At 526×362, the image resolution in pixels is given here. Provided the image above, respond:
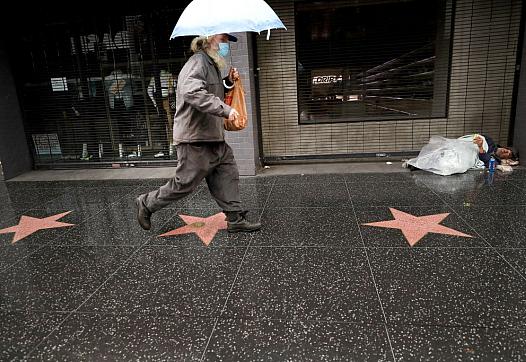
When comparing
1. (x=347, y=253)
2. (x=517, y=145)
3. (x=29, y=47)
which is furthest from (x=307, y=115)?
(x=29, y=47)

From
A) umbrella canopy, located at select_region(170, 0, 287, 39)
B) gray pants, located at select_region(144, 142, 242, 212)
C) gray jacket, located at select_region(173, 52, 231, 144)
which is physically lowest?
gray pants, located at select_region(144, 142, 242, 212)

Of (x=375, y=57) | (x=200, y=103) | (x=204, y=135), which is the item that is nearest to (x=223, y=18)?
(x=200, y=103)

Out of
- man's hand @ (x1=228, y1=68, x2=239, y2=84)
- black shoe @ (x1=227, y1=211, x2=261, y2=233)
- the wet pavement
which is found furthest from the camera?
black shoe @ (x1=227, y1=211, x2=261, y2=233)

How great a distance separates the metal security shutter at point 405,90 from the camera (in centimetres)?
618

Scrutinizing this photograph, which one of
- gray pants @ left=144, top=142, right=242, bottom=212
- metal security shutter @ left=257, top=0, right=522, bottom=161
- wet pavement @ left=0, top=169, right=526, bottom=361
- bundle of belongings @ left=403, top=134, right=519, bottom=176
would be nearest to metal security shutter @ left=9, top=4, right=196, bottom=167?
metal security shutter @ left=257, top=0, right=522, bottom=161

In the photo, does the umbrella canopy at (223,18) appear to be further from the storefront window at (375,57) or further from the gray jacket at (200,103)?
the storefront window at (375,57)

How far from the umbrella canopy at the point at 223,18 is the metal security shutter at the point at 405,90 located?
3.38 meters

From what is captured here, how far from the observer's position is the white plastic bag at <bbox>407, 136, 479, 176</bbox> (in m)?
5.59

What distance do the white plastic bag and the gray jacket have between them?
3588mm

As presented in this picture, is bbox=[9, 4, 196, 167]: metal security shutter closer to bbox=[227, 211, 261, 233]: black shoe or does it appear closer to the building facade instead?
the building facade

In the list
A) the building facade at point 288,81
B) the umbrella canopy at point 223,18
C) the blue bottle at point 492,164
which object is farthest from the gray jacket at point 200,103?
the blue bottle at point 492,164

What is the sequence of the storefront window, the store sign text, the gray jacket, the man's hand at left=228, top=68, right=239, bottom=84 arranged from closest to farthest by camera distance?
Result: the gray jacket → the man's hand at left=228, top=68, right=239, bottom=84 → the storefront window → the store sign text

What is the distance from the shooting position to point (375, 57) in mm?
6441

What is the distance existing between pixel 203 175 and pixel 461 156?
392 cm
